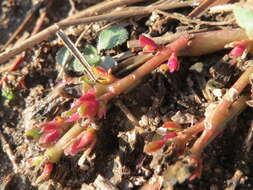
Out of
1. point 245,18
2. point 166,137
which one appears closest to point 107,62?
point 166,137

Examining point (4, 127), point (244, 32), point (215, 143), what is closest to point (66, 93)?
point (4, 127)

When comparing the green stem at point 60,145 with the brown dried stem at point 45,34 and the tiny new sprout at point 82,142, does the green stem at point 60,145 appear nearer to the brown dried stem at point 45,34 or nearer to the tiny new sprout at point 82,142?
the tiny new sprout at point 82,142

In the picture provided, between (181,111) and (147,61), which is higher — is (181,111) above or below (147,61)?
below

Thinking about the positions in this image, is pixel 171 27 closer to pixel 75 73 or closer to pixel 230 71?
pixel 230 71

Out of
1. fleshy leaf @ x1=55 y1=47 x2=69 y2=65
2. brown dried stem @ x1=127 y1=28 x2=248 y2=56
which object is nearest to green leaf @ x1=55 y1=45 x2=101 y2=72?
fleshy leaf @ x1=55 y1=47 x2=69 y2=65

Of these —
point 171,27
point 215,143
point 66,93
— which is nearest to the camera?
point 215,143

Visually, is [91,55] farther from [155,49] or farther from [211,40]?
[211,40]
